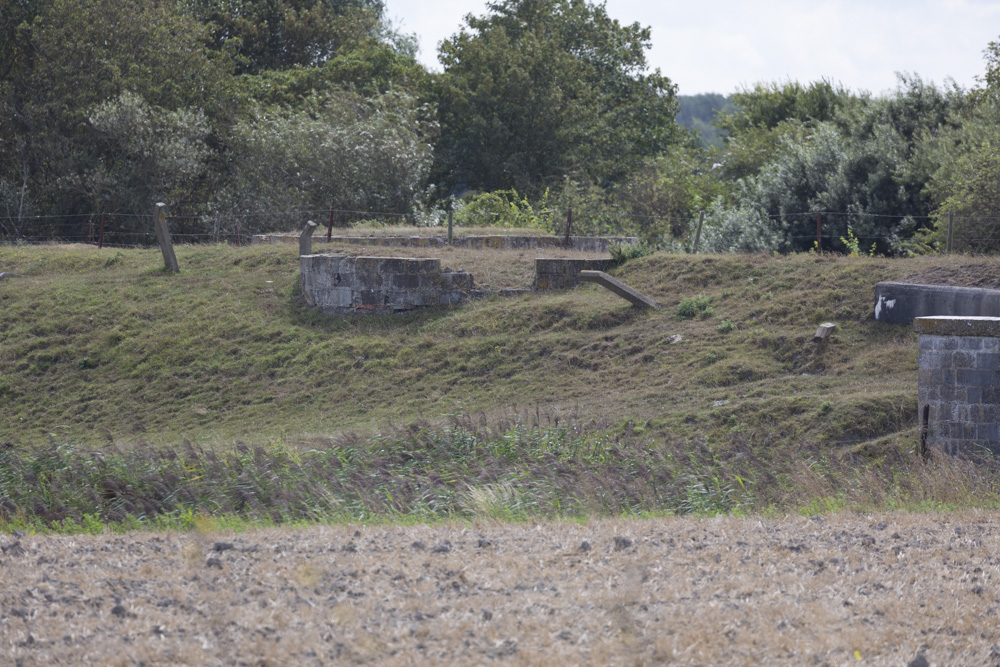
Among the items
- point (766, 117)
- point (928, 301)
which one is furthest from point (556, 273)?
point (766, 117)

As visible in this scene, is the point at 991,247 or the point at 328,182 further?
the point at 328,182

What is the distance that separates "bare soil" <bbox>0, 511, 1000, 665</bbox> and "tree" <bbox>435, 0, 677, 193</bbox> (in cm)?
3036

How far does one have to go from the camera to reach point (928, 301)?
46.2 ft

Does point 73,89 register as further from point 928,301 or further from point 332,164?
point 928,301

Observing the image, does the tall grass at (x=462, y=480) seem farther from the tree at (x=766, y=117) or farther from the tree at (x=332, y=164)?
the tree at (x=766, y=117)

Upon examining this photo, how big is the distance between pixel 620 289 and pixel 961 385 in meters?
6.96

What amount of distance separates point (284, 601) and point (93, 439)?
34.0 ft

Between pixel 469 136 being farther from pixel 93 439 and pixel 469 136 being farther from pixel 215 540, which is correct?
pixel 215 540

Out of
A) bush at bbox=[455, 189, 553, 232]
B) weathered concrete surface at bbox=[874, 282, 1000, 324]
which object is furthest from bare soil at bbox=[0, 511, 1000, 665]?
bush at bbox=[455, 189, 553, 232]

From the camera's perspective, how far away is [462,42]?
38.7 metres

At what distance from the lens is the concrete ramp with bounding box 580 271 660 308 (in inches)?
656

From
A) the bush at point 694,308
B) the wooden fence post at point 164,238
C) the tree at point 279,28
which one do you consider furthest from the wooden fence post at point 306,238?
the tree at point 279,28

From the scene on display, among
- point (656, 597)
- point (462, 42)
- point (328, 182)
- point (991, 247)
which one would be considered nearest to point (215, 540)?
point (656, 597)

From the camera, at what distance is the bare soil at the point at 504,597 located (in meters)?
4.14
